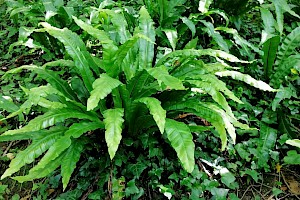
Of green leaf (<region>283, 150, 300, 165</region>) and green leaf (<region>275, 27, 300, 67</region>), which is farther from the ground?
green leaf (<region>275, 27, 300, 67</region>)

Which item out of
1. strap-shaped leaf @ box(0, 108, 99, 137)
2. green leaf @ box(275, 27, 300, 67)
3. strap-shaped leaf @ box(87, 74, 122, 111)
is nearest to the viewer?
strap-shaped leaf @ box(87, 74, 122, 111)

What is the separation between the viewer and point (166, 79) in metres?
2.17

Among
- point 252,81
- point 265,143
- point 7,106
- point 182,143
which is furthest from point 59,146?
point 265,143

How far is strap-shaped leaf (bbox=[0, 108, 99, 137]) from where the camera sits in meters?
2.24

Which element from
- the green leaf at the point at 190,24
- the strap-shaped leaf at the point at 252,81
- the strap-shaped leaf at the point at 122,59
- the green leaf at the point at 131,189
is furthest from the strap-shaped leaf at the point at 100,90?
the green leaf at the point at 190,24

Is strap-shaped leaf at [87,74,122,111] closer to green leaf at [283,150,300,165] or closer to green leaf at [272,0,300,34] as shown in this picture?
green leaf at [283,150,300,165]

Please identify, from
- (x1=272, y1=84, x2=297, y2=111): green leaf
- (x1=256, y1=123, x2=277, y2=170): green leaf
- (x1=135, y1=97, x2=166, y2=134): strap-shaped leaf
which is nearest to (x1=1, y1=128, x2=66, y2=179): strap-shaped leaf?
(x1=135, y1=97, x2=166, y2=134): strap-shaped leaf

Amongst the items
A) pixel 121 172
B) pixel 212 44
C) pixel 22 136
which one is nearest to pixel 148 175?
pixel 121 172

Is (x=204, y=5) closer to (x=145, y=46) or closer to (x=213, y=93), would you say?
(x=145, y=46)

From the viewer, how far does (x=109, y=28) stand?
315cm

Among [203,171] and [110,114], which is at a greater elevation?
[110,114]

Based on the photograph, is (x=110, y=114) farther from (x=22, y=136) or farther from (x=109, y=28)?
(x=109, y=28)

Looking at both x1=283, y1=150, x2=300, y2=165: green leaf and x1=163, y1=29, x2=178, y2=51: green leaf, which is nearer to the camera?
x1=283, y1=150, x2=300, y2=165: green leaf

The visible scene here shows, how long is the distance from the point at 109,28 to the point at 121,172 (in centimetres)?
135
